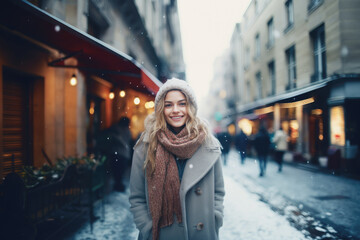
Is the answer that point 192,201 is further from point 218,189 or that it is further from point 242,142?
point 242,142

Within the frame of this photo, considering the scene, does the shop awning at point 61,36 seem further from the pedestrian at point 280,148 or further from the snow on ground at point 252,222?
the pedestrian at point 280,148

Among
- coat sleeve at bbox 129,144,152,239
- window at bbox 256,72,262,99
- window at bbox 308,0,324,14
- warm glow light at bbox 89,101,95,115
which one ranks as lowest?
coat sleeve at bbox 129,144,152,239

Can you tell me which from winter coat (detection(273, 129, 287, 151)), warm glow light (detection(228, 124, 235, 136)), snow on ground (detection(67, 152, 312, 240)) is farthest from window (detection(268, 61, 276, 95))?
warm glow light (detection(228, 124, 235, 136))

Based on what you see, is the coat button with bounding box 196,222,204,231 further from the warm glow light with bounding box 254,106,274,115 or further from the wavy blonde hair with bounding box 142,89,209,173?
the warm glow light with bounding box 254,106,274,115

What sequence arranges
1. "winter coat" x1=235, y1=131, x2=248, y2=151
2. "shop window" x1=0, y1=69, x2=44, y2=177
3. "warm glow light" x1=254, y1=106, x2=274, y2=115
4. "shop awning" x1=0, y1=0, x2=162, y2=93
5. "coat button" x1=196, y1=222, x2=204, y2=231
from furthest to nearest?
"warm glow light" x1=254, y1=106, x2=274, y2=115 < "winter coat" x1=235, y1=131, x2=248, y2=151 < "shop window" x1=0, y1=69, x2=44, y2=177 < "shop awning" x1=0, y1=0, x2=162, y2=93 < "coat button" x1=196, y1=222, x2=204, y2=231

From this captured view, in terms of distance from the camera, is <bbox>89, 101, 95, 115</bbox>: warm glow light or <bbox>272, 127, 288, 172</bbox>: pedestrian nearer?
<bbox>89, 101, 95, 115</bbox>: warm glow light

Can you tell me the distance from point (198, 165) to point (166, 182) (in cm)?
31

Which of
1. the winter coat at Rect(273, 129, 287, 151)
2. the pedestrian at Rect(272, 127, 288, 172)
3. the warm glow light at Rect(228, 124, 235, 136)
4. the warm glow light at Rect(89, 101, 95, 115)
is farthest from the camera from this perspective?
the warm glow light at Rect(228, 124, 235, 136)

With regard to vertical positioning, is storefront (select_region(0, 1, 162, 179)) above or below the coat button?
above

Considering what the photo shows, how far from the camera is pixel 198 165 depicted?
75.6 inches

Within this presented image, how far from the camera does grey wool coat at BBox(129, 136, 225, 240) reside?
6.16ft

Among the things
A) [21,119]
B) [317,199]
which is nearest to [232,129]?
[317,199]

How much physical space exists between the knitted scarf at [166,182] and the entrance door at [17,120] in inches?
102


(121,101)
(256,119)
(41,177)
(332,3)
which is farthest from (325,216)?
(256,119)
